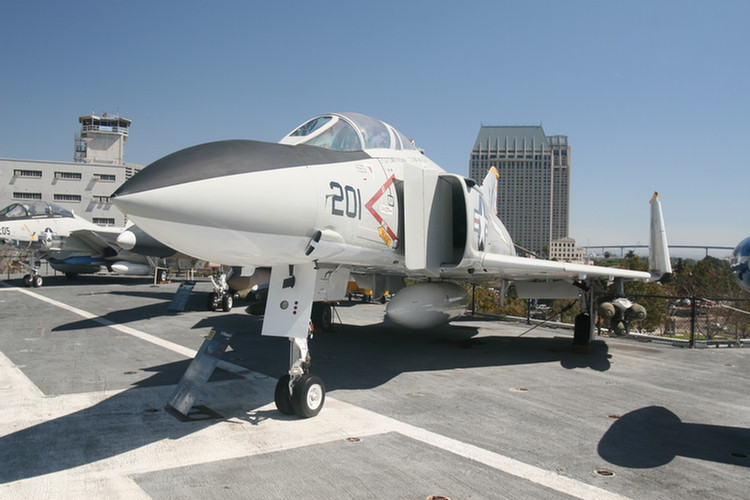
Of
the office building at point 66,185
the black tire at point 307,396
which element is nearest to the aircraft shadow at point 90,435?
the black tire at point 307,396

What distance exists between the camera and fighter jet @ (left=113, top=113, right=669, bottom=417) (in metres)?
3.75

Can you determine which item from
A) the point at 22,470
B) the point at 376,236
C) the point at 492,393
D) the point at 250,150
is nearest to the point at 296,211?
the point at 250,150

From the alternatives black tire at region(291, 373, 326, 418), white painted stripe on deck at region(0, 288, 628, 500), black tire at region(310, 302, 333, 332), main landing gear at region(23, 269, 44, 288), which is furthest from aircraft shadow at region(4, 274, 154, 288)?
white painted stripe on deck at region(0, 288, 628, 500)

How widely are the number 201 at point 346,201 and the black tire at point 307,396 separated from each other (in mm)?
1826

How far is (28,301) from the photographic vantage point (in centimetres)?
1662

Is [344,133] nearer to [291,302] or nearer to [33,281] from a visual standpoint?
[291,302]

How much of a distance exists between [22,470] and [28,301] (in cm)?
1595

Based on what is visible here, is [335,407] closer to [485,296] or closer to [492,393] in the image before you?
[492,393]

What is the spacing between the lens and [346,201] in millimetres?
5133

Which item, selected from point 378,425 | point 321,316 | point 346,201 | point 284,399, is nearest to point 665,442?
point 378,425

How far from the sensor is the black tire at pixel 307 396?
16.6 ft

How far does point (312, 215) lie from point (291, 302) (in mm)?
1238

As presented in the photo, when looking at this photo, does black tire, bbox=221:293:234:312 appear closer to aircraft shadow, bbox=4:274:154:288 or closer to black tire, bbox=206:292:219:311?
black tire, bbox=206:292:219:311

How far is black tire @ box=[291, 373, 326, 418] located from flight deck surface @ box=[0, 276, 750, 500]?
0.47ft
